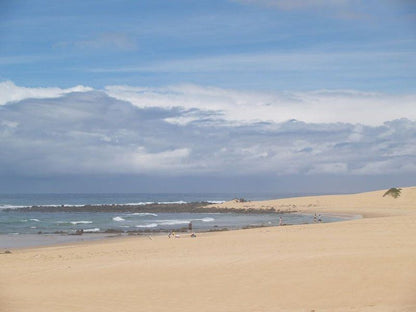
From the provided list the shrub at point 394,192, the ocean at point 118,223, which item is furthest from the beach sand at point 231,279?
the shrub at point 394,192

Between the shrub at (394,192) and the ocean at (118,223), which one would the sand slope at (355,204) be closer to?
the shrub at (394,192)

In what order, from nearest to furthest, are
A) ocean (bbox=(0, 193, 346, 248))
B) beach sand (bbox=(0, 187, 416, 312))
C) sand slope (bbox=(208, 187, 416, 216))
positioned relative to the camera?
beach sand (bbox=(0, 187, 416, 312)), ocean (bbox=(0, 193, 346, 248)), sand slope (bbox=(208, 187, 416, 216))

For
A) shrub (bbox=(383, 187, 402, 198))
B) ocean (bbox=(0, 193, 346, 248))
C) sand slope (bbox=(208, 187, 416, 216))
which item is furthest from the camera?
shrub (bbox=(383, 187, 402, 198))

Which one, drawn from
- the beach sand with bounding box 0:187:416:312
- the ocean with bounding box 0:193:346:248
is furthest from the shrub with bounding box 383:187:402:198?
the beach sand with bounding box 0:187:416:312

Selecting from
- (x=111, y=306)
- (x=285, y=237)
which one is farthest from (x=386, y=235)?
(x=111, y=306)

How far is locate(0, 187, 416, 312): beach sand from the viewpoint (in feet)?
39.1

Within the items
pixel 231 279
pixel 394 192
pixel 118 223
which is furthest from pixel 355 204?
pixel 231 279

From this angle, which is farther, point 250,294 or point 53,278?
point 53,278

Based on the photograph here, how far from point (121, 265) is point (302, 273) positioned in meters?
5.93

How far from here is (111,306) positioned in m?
12.0

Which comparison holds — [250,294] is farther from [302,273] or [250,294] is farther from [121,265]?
[121,265]

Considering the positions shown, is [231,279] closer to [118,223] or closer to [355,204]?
[118,223]

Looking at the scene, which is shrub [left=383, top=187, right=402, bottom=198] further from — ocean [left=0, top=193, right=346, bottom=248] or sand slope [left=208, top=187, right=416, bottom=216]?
ocean [left=0, top=193, right=346, bottom=248]

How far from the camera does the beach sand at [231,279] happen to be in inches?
469
